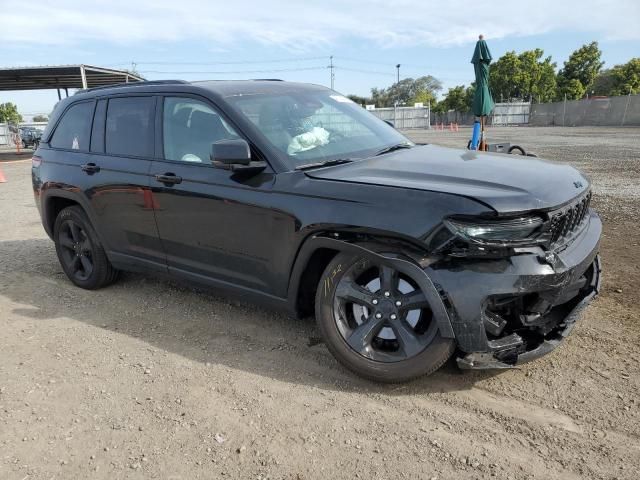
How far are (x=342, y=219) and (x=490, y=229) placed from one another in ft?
2.68

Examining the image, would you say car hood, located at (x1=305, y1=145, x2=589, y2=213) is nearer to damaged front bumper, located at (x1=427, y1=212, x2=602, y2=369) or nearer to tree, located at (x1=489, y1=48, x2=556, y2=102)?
damaged front bumper, located at (x1=427, y1=212, x2=602, y2=369)

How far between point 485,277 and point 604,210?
17.9ft

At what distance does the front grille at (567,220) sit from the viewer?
277cm

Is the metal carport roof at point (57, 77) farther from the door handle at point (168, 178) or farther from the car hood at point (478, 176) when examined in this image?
the car hood at point (478, 176)

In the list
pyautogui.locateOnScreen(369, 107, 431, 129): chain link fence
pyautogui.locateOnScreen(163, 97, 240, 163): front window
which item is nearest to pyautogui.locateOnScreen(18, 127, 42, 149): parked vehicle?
pyautogui.locateOnScreen(369, 107, 431, 129): chain link fence

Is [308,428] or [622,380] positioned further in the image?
[622,380]

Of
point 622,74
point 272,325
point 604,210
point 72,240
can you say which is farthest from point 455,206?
point 622,74

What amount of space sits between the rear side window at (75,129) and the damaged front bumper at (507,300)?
11.8 ft

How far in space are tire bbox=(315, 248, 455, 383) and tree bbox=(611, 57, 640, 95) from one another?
64801mm

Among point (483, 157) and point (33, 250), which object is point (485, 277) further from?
point (33, 250)

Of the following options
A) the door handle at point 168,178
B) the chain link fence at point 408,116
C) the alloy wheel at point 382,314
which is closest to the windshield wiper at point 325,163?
the alloy wheel at point 382,314

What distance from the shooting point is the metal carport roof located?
2462 cm

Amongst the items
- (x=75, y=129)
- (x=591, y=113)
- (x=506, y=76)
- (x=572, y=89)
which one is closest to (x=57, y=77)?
(x=75, y=129)

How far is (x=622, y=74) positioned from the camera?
2314 inches
